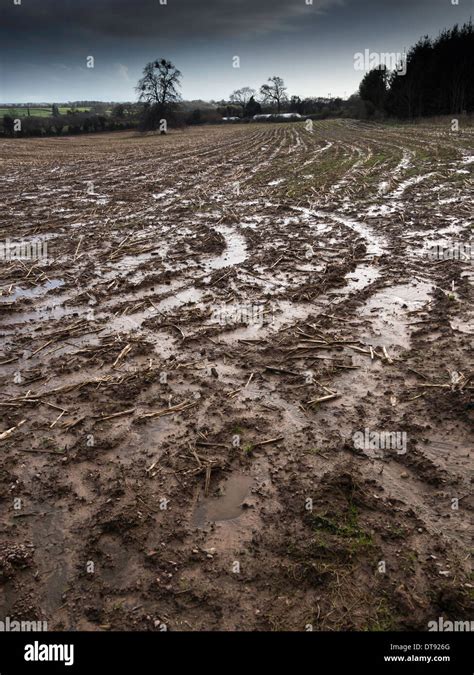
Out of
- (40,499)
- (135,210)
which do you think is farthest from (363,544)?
(135,210)

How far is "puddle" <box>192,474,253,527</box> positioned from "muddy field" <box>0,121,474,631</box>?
2 centimetres

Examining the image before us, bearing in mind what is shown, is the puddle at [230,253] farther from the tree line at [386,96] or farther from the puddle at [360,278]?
the tree line at [386,96]

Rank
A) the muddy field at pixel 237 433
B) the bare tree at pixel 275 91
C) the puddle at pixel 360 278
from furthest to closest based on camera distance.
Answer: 1. the bare tree at pixel 275 91
2. the puddle at pixel 360 278
3. the muddy field at pixel 237 433

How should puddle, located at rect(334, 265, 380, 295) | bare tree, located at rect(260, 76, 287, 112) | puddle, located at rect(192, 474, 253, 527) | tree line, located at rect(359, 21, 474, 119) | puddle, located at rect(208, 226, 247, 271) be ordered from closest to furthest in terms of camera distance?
puddle, located at rect(192, 474, 253, 527) < puddle, located at rect(334, 265, 380, 295) < puddle, located at rect(208, 226, 247, 271) < tree line, located at rect(359, 21, 474, 119) < bare tree, located at rect(260, 76, 287, 112)

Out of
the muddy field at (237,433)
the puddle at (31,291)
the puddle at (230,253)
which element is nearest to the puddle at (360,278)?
Result: the muddy field at (237,433)

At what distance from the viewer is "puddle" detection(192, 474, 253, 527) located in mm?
3459

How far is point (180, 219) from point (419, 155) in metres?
14.7

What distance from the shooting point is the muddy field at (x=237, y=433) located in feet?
9.59

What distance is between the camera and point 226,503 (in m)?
3.58

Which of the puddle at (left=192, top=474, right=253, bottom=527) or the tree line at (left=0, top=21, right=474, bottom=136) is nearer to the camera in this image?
Result: the puddle at (left=192, top=474, right=253, bottom=527)

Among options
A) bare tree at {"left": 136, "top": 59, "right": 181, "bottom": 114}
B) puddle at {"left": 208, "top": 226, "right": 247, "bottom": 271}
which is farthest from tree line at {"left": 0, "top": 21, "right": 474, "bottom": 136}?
puddle at {"left": 208, "top": 226, "right": 247, "bottom": 271}

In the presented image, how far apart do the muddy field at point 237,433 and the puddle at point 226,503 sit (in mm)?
18

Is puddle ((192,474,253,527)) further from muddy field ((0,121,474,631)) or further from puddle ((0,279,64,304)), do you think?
puddle ((0,279,64,304))

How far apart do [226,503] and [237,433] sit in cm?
81
